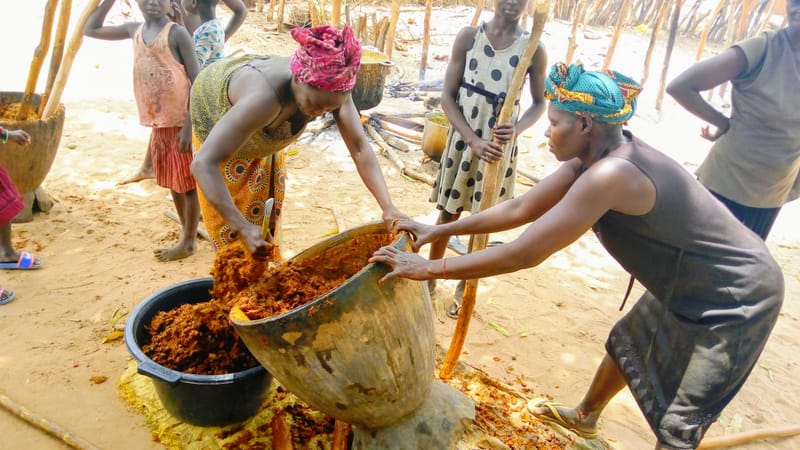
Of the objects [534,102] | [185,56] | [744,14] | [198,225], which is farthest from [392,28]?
[534,102]

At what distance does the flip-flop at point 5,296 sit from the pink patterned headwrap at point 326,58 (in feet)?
8.33

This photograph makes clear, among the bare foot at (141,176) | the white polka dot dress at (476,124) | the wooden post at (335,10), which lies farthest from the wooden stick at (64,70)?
the white polka dot dress at (476,124)

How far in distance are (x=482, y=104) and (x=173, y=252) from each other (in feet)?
8.02

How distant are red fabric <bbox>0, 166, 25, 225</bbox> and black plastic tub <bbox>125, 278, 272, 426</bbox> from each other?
1626mm

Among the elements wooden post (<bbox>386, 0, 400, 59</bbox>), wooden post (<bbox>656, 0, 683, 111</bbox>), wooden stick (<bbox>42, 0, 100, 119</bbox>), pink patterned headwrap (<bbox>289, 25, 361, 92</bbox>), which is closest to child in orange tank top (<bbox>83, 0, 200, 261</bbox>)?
wooden stick (<bbox>42, 0, 100, 119</bbox>)

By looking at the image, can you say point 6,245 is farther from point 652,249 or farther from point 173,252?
point 652,249

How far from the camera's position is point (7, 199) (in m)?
3.20

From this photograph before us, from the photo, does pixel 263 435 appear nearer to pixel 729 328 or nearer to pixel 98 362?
pixel 98 362

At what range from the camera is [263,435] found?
2258 millimetres

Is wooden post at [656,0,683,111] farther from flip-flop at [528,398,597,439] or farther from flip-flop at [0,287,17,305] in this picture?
flip-flop at [0,287,17,305]

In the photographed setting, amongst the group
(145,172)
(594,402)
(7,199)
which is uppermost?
(7,199)

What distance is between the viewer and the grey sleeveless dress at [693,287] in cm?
175

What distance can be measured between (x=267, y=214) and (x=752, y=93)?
2536mm

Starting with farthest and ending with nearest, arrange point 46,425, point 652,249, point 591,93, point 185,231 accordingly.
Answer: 1. point 185,231
2. point 46,425
3. point 652,249
4. point 591,93
